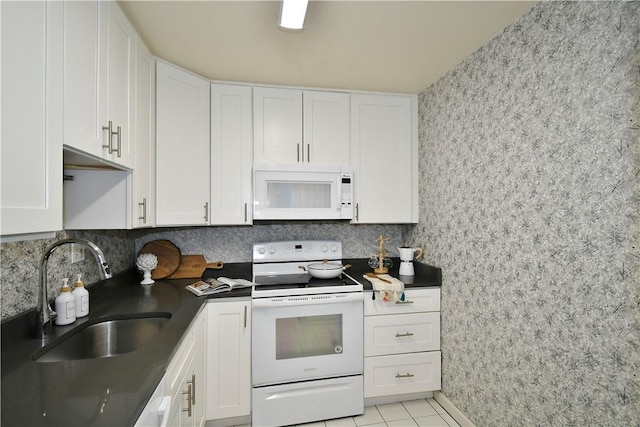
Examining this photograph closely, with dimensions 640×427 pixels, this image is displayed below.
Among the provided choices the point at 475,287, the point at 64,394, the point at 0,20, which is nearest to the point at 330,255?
the point at 475,287

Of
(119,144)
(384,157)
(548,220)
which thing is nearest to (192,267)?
(119,144)

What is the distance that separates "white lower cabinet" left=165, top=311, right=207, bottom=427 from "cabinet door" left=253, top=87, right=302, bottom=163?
1.17 m

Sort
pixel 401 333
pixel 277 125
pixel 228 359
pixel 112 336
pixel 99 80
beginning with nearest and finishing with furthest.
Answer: pixel 99 80 < pixel 112 336 < pixel 228 359 < pixel 401 333 < pixel 277 125

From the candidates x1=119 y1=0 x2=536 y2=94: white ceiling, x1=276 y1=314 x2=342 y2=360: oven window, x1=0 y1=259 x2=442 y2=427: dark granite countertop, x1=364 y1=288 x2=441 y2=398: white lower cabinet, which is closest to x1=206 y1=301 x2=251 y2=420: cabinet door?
x1=276 y1=314 x2=342 y2=360: oven window

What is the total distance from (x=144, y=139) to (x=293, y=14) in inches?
39.9

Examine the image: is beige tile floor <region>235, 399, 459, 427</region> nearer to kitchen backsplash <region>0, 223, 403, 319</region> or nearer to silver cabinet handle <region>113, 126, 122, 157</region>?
kitchen backsplash <region>0, 223, 403, 319</region>

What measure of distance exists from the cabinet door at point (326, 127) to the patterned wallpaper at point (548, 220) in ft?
2.42

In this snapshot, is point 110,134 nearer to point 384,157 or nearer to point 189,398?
point 189,398

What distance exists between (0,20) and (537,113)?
1.81 m

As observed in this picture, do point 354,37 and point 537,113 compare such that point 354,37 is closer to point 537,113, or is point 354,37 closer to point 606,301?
point 537,113

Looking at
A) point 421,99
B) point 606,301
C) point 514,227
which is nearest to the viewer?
point 606,301

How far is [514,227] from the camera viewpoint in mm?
1461

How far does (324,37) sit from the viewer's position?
1565 mm

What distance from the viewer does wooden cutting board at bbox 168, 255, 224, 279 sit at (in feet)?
7.27
